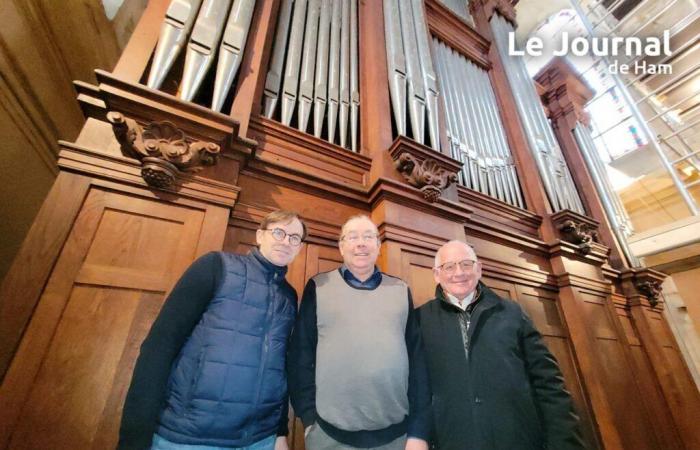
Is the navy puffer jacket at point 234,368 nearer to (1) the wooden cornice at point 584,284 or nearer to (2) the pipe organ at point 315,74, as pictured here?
(2) the pipe organ at point 315,74

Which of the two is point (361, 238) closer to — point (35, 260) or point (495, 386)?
point (495, 386)

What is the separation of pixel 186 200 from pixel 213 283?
0.74 metres

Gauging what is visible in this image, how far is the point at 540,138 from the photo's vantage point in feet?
13.8

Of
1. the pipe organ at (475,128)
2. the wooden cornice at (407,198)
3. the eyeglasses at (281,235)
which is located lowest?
the eyeglasses at (281,235)

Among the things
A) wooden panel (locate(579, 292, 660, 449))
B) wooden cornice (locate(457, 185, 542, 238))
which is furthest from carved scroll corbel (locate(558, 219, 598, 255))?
wooden panel (locate(579, 292, 660, 449))

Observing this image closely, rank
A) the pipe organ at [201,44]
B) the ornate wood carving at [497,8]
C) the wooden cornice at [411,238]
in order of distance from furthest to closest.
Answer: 1. the ornate wood carving at [497,8]
2. the wooden cornice at [411,238]
3. the pipe organ at [201,44]

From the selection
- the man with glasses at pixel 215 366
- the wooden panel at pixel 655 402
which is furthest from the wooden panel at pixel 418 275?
the wooden panel at pixel 655 402

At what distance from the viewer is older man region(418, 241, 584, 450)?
1201 mm

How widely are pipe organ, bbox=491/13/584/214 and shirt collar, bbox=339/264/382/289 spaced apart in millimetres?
3276

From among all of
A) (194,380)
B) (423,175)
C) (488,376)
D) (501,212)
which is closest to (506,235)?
(501,212)

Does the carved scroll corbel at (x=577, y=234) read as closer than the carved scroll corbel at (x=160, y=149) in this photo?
No

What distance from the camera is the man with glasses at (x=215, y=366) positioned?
0.90 meters

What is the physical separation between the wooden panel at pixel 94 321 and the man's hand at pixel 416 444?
1.13 m

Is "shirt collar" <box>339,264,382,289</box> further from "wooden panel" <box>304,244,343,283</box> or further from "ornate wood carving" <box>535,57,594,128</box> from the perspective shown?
"ornate wood carving" <box>535,57,594,128</box>
